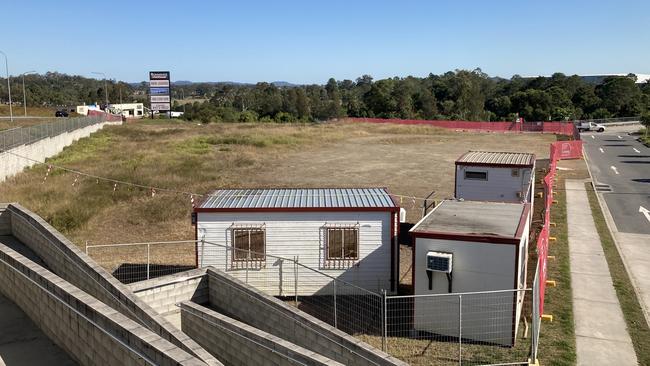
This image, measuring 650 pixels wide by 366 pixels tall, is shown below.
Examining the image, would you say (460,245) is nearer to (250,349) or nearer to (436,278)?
(436,278)

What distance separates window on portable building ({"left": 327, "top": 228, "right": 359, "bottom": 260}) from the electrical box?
9.55ft

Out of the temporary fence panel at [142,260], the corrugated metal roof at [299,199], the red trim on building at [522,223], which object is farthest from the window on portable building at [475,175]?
the temporary fence panel at [142,260]

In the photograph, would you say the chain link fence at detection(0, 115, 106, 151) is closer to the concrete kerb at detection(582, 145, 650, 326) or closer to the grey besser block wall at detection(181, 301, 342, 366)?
the grey besser block wall at detection(181, 301, 342, 366)

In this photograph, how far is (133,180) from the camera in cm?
3250

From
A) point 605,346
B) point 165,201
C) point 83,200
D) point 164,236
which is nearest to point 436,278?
point 605,346

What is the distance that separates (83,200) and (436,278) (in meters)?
19.7

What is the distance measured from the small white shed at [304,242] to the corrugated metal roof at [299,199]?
0.26 ft

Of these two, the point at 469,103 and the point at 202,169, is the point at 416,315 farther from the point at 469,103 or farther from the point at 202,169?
the point at 469,103

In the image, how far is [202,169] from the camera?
38156mm

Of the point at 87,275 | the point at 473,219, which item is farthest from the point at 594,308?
the point at 87,275

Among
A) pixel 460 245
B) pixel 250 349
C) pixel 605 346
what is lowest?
pixel 605 346

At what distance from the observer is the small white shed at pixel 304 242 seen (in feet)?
48.6

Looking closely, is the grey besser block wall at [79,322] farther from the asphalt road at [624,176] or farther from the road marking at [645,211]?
the road marking at [645,211]

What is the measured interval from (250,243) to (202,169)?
23.9 m
